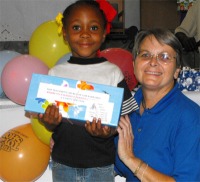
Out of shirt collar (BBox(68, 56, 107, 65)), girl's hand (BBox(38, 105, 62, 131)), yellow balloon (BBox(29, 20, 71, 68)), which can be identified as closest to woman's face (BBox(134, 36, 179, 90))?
shirt collar (BBox(68, 56, 107, 65))

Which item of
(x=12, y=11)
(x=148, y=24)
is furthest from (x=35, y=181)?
(x=148, y=24)

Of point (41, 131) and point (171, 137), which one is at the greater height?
point (171, 137)

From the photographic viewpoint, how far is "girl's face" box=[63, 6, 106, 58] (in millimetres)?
1312

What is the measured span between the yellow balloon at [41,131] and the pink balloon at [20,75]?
0.17 m

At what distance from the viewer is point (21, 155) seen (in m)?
1.68

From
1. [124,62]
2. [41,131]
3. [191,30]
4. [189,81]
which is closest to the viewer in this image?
[41,131]

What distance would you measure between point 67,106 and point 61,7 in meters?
3.55

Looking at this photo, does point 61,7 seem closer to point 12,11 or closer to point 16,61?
point 12,11

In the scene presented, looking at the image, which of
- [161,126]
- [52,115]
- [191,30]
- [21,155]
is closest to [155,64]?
[161,126]

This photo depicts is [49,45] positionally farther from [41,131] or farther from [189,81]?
[189,81]

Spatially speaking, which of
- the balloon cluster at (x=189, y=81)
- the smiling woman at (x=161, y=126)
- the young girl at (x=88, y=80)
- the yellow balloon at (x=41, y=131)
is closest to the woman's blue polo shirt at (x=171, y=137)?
the smiling woman at (x=161, y=126)

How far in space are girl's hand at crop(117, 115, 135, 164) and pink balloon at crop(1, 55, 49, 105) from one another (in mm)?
612

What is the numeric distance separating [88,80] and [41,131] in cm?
46

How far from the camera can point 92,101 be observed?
1.17m
